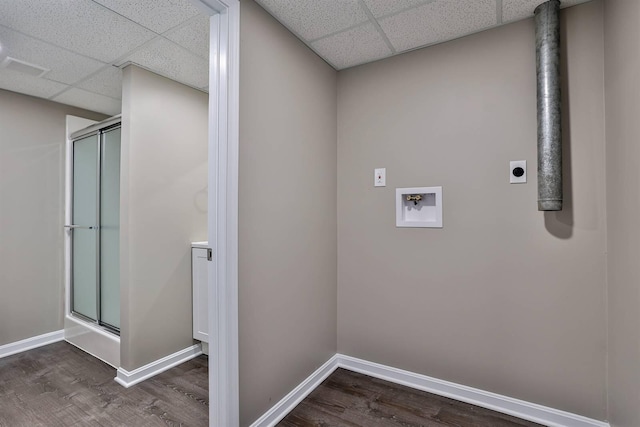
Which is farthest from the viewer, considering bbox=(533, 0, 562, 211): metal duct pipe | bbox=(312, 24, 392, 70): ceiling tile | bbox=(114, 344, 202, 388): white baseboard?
bbox=(114, 344, 202, 388): white baseboard

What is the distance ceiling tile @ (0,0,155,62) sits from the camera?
1.71 m

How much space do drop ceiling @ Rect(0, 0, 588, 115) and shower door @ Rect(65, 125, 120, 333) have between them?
0.63 metres

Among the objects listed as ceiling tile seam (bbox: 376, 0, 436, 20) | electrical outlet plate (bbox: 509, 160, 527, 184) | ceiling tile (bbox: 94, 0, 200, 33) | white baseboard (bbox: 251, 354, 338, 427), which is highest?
ceiling tile seam (bbox: 376, 0, 436, 20)

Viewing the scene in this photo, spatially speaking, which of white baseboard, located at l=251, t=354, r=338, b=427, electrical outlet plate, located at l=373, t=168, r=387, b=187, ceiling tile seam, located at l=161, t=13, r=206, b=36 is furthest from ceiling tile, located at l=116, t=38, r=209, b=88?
white baseboard, located at l=251, t=354, r=338, b=427

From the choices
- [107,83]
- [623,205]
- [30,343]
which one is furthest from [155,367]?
[623,205]

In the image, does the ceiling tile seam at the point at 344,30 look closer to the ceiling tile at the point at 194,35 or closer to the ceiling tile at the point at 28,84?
the ceiling tile at the point at 194,35

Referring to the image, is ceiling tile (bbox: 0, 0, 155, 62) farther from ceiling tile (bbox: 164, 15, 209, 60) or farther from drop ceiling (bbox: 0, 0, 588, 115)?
ceiling tile (bbox: 164, 15, 209, 60)

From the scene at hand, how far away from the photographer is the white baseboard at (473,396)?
1757 millimetres

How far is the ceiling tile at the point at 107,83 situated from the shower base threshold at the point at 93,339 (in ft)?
6.60

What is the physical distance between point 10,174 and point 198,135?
5.54 ft

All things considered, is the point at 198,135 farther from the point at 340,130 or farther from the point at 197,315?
the point at 197,315

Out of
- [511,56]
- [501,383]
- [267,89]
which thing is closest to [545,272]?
[501,383]

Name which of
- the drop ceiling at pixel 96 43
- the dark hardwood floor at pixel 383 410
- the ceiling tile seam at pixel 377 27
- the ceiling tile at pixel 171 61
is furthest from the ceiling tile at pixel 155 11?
the dark hardwood floor at pixel 383 410

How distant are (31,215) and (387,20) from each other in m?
3.40
